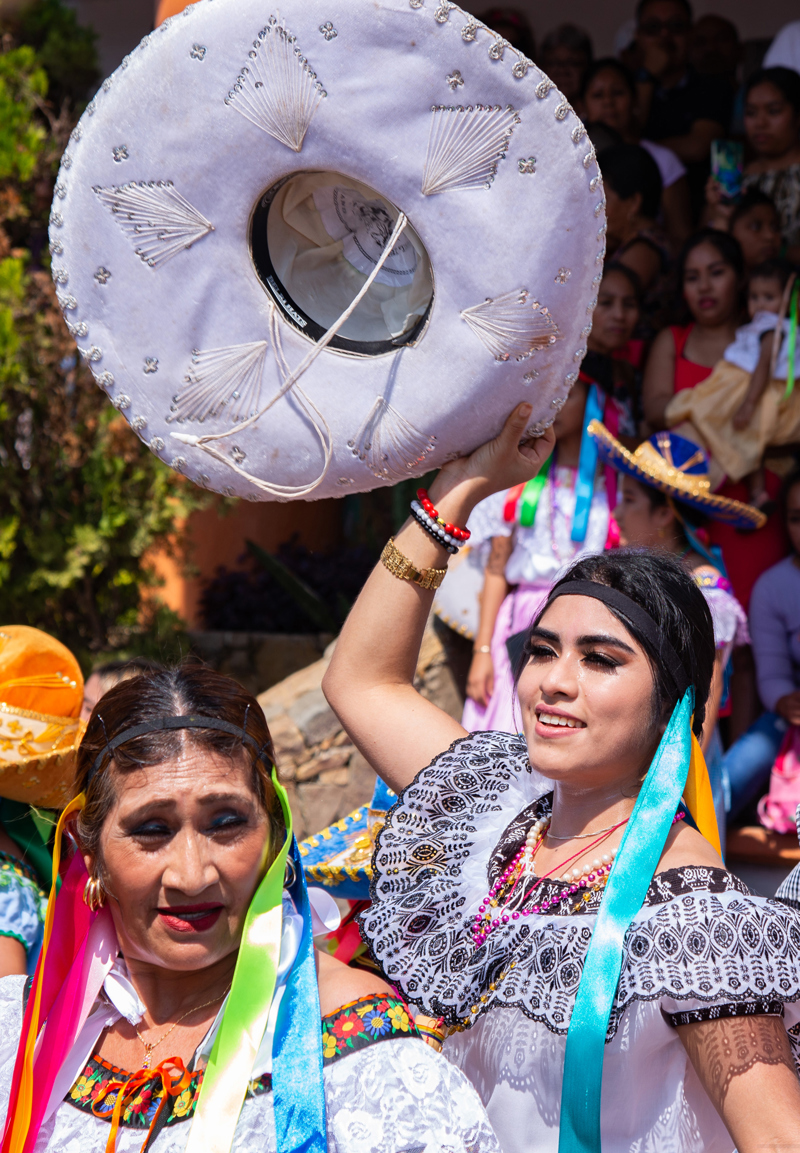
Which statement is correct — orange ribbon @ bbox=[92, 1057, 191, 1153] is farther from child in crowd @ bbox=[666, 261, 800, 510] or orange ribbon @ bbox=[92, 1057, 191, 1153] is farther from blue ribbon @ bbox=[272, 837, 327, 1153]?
→ child in crowd @ bbox=[666, 261, 800, 510]

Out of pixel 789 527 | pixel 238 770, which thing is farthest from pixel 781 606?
pixel 238 770

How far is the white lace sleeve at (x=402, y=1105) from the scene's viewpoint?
1458 mm

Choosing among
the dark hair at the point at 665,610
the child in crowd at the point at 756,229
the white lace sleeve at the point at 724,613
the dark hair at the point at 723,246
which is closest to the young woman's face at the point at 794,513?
the white lace sleeve at the point at 724,613

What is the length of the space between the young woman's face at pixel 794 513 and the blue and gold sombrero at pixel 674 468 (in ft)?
0.49

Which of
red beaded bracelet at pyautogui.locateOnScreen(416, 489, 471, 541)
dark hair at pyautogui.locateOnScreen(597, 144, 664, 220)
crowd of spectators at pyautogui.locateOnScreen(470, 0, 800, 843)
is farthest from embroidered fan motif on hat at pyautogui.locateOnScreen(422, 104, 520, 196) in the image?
dark hair at pyautogui.locateOnScreen(597, 144, 664, 220)

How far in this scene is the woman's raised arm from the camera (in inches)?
74.7

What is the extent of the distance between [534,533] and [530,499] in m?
0.12

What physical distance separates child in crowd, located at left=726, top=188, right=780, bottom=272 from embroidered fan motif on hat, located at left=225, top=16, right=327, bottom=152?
11.0 ft

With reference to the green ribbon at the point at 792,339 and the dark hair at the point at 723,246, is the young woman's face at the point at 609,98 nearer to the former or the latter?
the dark hair at the point at 723,246

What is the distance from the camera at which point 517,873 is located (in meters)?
1.85

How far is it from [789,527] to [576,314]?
101 inches

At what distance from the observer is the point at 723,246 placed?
175 inches

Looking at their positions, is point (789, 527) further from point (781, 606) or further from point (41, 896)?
point (41, 896)

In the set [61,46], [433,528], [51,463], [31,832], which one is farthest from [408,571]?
[61,46]
